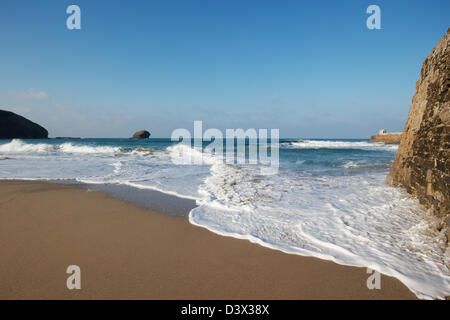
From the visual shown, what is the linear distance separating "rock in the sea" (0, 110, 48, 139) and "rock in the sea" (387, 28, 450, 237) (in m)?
94.8

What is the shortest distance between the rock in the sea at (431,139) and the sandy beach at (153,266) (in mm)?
2548

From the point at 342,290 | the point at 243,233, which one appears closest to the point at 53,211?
the point at 243,233

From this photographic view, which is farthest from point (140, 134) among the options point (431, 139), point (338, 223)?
point (431, 139)

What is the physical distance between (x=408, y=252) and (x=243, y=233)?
2.10 meters

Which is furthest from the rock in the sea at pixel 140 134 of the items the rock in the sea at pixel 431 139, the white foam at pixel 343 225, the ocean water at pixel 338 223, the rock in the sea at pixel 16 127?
the rock in the sea at pixel 431 139

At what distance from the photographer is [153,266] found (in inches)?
95.3

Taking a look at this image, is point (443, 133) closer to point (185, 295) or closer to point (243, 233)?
point (243, 233)

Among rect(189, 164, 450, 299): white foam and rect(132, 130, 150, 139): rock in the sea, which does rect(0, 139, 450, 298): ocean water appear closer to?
rect(189, 164, 450, 299): white foam

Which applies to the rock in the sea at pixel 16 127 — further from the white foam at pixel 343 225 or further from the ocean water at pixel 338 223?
the white foam at pixel 343 225

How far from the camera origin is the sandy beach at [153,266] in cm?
204

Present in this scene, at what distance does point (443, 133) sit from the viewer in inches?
150

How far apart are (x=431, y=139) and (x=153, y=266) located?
5.39 meters
